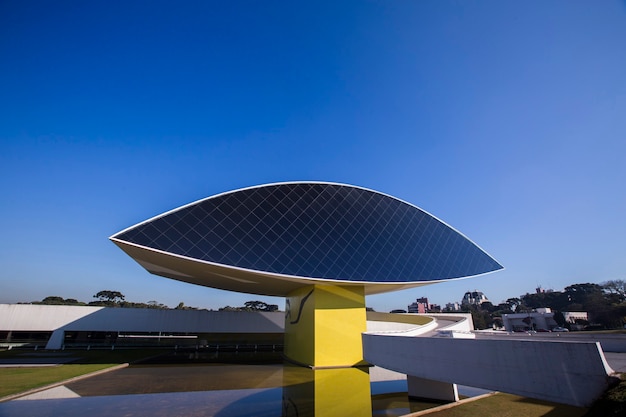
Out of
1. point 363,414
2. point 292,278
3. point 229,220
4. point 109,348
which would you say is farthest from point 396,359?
point 109,348

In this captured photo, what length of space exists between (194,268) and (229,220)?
382cm

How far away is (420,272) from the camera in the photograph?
25.6 meters

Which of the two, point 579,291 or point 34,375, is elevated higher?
point 579,291

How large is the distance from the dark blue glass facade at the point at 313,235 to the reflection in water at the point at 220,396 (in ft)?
21.1

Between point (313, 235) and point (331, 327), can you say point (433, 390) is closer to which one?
point (331, 327)

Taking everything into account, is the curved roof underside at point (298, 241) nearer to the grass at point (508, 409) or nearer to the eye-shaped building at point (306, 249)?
the eye-shaped building at point (306, 249)

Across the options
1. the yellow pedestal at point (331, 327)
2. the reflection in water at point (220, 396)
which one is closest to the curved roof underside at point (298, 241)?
the yellow pedestal at point (331, 327)

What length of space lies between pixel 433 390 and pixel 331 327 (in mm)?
9424

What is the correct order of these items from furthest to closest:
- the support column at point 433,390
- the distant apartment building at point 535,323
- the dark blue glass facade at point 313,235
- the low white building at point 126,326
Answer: the distant apartment building at point 535,323 < the low white building at point 126,326 < the dark blue glass facade at point 313,235 < the support column at point 433,390

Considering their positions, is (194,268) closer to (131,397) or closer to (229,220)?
(229,220)

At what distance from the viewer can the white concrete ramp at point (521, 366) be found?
20.1 feet

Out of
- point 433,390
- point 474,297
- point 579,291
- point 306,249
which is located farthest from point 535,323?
point 474,297

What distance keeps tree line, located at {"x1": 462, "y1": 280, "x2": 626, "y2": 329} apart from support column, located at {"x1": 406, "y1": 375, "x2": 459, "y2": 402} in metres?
42.2

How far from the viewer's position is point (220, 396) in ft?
41.9
